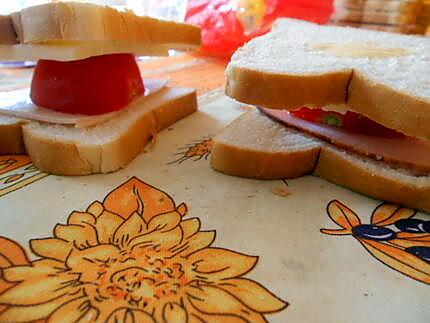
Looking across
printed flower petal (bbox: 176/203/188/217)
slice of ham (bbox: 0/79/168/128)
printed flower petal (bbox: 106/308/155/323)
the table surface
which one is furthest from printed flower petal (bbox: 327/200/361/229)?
slice of ham (bbox: 0/79/168/128)

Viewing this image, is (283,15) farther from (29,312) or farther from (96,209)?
(29,312)

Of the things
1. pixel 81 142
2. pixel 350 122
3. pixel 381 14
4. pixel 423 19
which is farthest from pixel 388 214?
pixel 423 19

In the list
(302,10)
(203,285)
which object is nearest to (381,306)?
(203,285)

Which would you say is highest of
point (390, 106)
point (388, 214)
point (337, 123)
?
point (390, 106)

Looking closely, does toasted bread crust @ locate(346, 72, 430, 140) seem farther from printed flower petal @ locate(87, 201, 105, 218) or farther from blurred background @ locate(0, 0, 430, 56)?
blurred background @ locate(0, 0, 430, 56)

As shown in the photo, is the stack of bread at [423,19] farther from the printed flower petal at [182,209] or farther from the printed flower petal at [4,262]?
the printed flower petal at [4,262]

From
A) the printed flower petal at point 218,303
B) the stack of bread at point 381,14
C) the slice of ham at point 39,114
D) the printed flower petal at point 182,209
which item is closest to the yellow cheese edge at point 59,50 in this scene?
the slice of ham at point 39,114

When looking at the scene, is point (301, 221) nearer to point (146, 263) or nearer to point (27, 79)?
point (146, 263)
